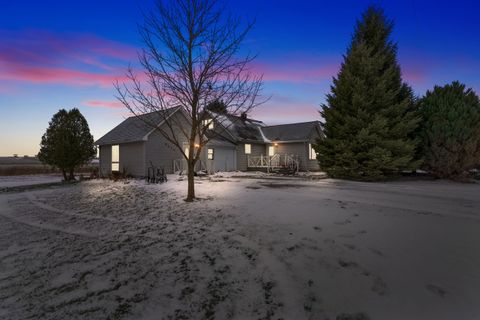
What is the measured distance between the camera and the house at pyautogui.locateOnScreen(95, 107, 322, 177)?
62.3 ft

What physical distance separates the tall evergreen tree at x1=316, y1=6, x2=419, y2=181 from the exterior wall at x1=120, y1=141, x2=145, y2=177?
39.0ft

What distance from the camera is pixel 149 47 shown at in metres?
8.54

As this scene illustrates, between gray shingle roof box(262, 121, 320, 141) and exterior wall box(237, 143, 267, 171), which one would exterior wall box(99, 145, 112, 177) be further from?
gray shingle roof box(262, 121, 320, 141)

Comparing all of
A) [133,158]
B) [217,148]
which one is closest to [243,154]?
[217,148]

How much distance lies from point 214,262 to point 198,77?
620cm

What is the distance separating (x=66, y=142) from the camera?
59.3 feet

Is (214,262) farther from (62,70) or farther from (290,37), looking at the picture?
(62,70)

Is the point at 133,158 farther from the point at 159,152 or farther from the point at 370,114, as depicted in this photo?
the point at 370,114

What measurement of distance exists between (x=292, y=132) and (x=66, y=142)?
59.9 ft

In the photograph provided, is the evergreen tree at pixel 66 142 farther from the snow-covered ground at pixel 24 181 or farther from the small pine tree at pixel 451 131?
the small pine tree at pixel 451 131

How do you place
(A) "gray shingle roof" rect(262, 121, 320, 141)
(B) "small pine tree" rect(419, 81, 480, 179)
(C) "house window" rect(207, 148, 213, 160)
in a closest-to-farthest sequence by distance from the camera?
(B) "small pine tree" rect(419, 81, 480, 179) → (C) "house window" rect(207, 148, 213, 160) → (A) "gray shingle roof" rect(262, 121, 320, 141)

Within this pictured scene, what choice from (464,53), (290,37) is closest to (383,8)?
(464,53)

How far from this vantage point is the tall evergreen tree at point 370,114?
1398cm

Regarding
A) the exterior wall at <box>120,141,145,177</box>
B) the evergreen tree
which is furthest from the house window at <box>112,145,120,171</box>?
the evergreen tree
